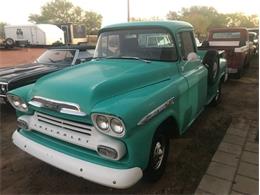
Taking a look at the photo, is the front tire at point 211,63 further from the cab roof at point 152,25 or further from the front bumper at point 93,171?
the front bumper at point 93,171

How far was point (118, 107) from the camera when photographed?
2.59m

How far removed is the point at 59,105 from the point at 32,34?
91.6 ft

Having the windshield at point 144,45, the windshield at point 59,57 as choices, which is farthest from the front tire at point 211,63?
the windshield at point 59,57

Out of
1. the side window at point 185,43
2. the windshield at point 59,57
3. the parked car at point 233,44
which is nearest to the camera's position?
the side window at point 185,43

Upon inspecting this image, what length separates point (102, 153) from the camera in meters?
2.64

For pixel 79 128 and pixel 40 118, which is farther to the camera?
pixel 40 118

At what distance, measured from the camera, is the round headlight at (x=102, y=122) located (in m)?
2.57

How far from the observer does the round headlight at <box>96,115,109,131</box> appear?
2572 mm

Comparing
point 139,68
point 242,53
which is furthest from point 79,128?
point 242,53

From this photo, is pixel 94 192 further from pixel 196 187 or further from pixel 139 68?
pixel 139 68

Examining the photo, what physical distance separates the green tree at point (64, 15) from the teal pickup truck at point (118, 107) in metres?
72.8

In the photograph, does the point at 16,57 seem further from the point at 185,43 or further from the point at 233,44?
the point at 185,43

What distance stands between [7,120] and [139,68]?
3645 millimetres

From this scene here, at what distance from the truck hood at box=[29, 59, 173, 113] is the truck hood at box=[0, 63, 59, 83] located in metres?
2.64
